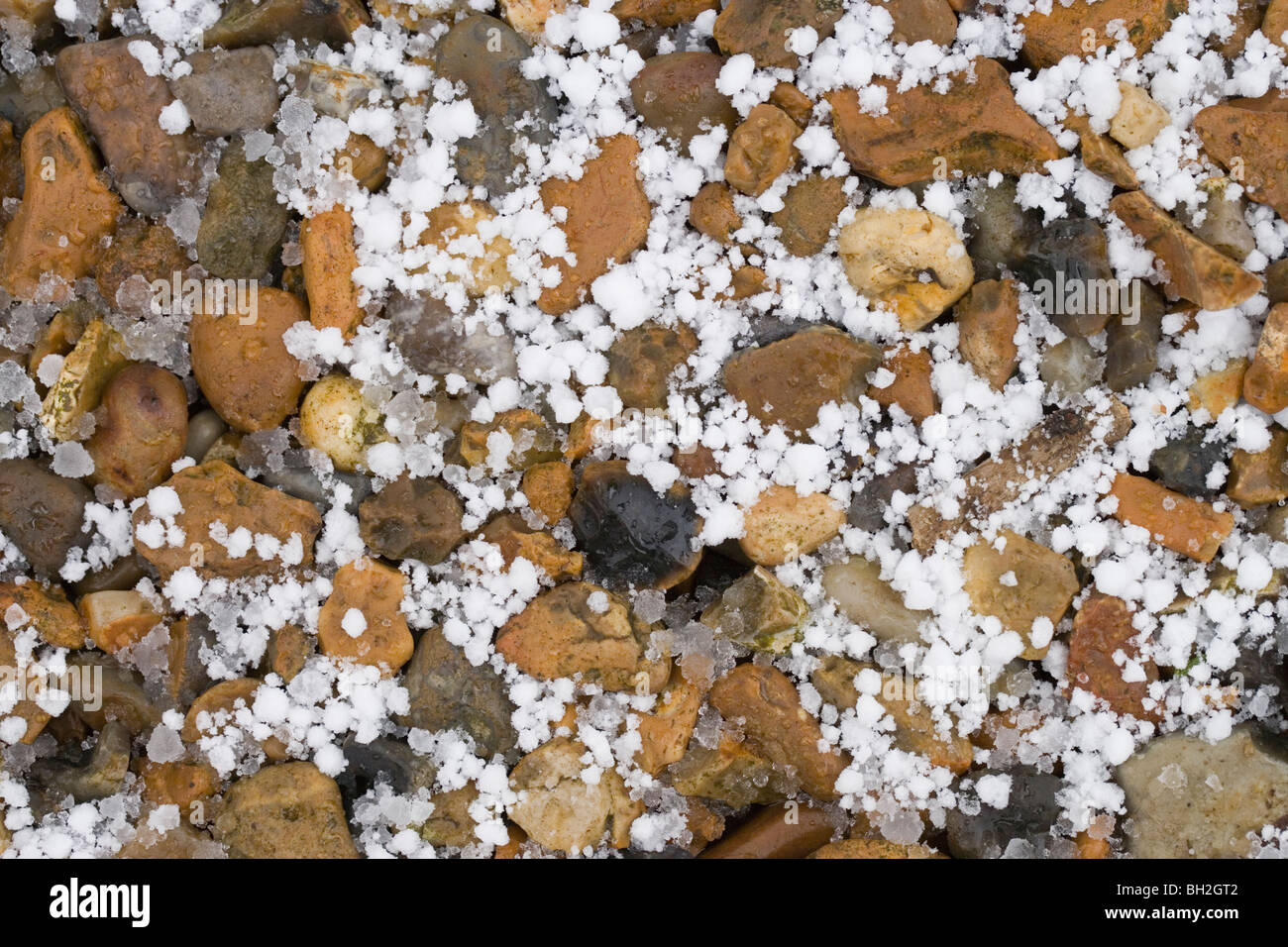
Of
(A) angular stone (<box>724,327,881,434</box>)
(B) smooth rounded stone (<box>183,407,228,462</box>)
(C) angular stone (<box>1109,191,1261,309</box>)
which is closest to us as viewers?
(C) angular stone (<box>1109,191,1261,309</box>)

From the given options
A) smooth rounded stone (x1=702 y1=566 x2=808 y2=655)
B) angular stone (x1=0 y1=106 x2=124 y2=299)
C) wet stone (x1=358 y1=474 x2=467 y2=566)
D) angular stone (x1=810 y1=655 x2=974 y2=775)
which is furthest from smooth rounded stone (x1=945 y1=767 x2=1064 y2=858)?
angular stone (x1=0 y1=106 x2=124 y2=299)

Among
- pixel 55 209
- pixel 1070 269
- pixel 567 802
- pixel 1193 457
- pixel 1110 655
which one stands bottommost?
pixel 567 802

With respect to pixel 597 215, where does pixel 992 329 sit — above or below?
below

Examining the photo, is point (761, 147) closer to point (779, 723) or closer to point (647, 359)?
point (647, 359)

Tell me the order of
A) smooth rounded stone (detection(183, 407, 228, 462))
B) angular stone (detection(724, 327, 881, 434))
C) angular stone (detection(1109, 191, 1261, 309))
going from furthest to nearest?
smooth rounded stone (detection(183, 407, 228, 462)) → angular stone (detection(724, 327, 881, 434)) → angular stone (detection(1109, 191, 1261, 309))

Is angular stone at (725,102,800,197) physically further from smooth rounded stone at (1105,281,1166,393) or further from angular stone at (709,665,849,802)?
angular stone at (709,665,849,802)

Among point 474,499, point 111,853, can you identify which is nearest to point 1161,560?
point 474,499

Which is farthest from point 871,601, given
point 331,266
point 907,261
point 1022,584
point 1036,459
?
point 331,266

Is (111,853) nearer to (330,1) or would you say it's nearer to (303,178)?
(303,178)
